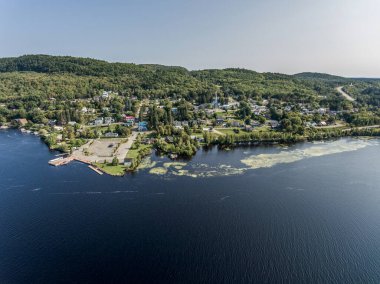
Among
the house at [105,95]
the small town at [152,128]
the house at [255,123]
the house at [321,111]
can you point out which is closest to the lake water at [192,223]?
the small town at [152,128]

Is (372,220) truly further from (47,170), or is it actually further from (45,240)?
(47,170)

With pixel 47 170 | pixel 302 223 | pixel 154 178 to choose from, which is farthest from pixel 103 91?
pixel 302 223

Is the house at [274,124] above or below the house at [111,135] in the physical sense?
above

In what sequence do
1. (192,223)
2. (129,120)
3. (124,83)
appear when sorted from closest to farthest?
(192,223)
(129,120)
(124,83)

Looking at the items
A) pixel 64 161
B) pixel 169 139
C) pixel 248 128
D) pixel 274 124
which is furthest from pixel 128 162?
pixel 274 124

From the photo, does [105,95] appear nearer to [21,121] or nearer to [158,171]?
[21,121]

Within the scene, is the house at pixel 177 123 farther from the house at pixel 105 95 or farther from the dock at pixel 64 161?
the house at pixel 105 95

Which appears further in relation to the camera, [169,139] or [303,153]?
[169,139]
